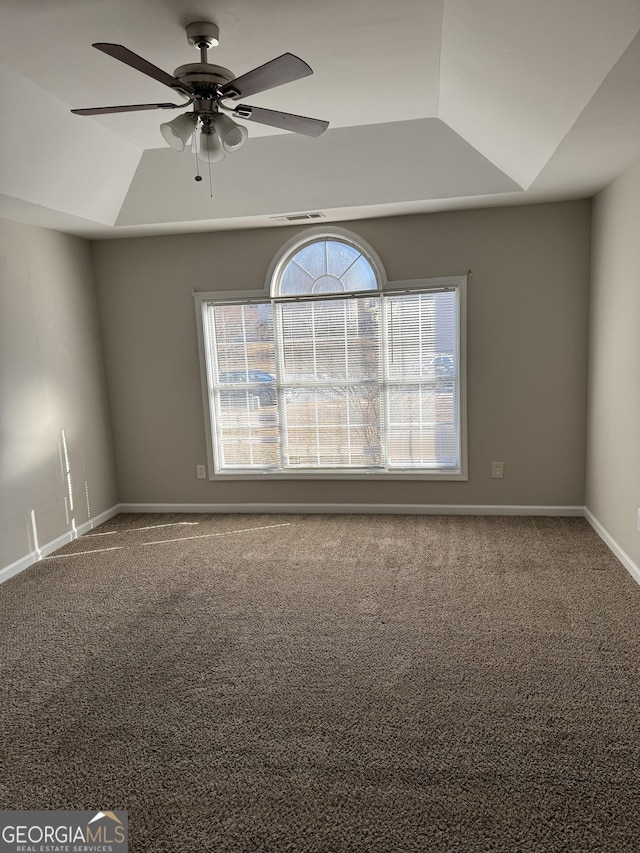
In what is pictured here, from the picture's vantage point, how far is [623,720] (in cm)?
220

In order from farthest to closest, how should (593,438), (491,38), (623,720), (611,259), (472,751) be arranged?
(593,438) < (611,259) < (491,38) < (623,720) < (472,751)

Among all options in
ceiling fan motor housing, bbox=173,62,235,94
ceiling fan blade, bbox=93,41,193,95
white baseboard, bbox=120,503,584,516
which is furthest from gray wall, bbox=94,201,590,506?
ceiling fan blade, bbox=93,41,193,95

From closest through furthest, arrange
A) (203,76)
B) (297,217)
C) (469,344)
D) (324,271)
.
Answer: (203,76)
(297,217)
(469,344)
(324,271)

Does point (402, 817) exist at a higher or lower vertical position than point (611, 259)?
lower

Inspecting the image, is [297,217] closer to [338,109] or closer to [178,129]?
[338,109]

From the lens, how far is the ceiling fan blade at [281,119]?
7.68 ft

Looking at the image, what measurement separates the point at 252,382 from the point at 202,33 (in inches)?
108

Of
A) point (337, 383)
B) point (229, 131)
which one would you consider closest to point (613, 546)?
point (337, 383)

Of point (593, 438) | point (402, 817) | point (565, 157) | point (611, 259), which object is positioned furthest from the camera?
point (593, 438)

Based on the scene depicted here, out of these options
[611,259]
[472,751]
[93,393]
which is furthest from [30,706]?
[611,259]

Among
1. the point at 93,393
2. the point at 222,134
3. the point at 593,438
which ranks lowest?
the point at 593,438

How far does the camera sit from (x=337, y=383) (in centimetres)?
470

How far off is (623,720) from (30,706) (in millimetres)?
2341

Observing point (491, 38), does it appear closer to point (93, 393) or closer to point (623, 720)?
point (623, 720)
